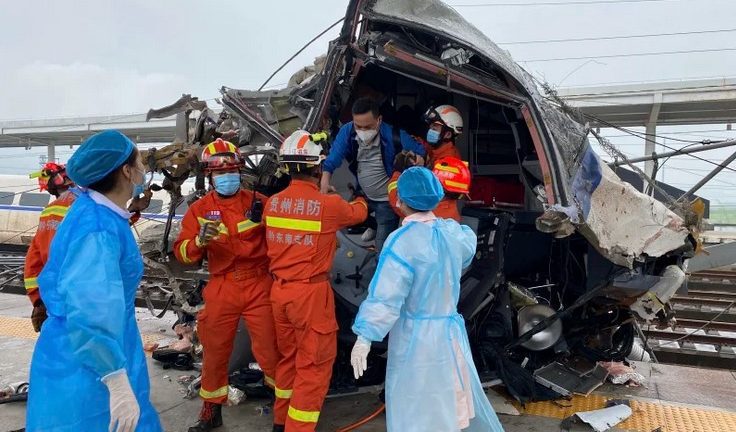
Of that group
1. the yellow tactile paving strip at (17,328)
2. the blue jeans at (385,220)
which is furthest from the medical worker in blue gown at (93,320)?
the yellow tactile paving strip at (17,328)

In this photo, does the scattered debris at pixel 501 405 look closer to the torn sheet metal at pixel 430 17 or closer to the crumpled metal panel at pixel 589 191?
the crumpled metal panel at pixel 589 191

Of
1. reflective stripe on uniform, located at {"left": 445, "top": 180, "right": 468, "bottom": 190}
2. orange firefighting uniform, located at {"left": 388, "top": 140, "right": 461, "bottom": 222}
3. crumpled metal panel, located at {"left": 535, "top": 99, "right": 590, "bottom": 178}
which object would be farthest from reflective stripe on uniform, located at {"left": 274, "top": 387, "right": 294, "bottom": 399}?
crumpled metal panel, located at {"left": 535, "top": 99, "right": 590, "bottom": 178}

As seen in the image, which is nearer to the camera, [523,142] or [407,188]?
[407,188]

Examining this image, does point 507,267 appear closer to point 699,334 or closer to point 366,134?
point 366,134

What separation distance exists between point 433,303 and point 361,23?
2112mm

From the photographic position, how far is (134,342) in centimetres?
251

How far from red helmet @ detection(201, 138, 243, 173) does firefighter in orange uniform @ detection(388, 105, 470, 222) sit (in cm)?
116

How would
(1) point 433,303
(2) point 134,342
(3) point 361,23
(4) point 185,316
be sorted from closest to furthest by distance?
(2) point 134,342, (1) point 433,303, (3) point 361,23, (4) point 185,316

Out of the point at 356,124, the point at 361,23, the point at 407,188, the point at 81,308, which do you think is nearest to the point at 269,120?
the point at 356,124

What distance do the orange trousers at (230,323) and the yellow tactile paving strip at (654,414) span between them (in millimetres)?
2174

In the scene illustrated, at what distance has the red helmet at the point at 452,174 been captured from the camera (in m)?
3.89

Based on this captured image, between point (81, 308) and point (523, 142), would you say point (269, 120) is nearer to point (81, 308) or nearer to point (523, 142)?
point (523, 142)

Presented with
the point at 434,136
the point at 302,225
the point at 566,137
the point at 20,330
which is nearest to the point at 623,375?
the point at 566,137

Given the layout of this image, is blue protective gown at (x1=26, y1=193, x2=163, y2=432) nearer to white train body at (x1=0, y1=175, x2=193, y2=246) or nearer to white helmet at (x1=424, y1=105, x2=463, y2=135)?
white helmet at (x1=424, y1=105, x2=463, y2=135)
